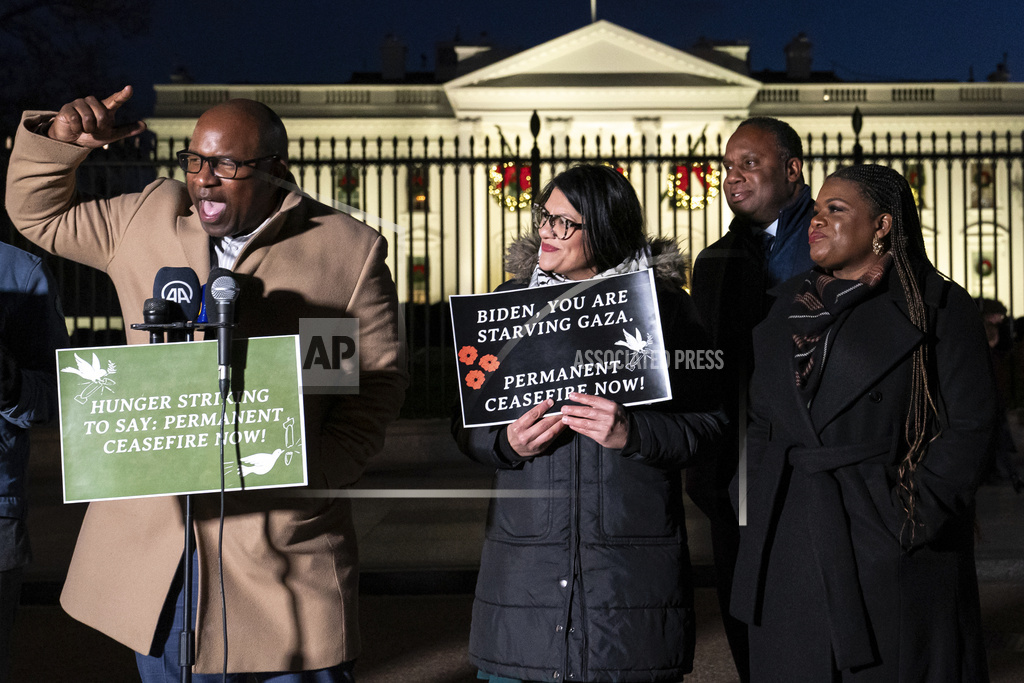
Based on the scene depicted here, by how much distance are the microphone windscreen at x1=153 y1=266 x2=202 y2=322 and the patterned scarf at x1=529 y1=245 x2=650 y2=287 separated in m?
0.79

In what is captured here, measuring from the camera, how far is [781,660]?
8.17ft

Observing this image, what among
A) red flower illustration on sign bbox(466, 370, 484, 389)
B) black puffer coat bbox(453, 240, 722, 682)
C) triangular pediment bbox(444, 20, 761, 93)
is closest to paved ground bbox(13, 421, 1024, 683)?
black puffer coat bbox(453, 240, 722, 682)

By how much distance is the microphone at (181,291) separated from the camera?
83.4 inches

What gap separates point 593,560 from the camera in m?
2.34

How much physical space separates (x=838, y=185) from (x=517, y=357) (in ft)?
3.09

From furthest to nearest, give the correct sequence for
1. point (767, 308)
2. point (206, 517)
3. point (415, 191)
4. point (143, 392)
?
point (415, 191)
point (767, 308)
point (206, 517)
point (143, 392)

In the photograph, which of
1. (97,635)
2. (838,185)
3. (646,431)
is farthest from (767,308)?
(97,635)

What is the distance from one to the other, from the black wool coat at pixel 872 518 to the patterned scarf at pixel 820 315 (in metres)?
0.02

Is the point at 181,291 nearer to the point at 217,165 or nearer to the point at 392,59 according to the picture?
the point at 217,165

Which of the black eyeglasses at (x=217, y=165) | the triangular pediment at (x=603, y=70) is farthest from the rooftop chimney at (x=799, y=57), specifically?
the black eyeglasses at (x=217, y=165)

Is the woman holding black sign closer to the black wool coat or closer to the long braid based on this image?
the black wool coat

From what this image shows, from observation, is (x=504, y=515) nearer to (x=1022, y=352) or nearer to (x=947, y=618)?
(x=947, y=618)

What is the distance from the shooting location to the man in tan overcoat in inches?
87.4

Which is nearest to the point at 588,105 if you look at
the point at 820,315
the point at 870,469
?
the point at 820,315
